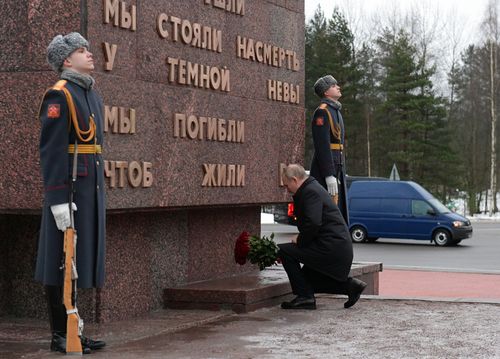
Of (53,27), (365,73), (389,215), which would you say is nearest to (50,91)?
(53,27)

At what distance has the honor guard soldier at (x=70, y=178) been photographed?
6898 mm

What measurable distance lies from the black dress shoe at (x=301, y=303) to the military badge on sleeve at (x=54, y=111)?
10.9 ft

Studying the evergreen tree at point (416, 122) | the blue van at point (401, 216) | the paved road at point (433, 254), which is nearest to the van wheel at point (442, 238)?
the blue van at point (401, 216)

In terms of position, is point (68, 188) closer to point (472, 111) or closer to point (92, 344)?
point (92, 344)

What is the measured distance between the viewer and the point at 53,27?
7.77 m

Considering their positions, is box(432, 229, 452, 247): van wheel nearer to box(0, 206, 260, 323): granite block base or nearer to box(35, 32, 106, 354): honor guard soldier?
box(0, 206, 260, 323): granite block base

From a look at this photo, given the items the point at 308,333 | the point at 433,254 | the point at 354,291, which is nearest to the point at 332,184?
the point at 354,291

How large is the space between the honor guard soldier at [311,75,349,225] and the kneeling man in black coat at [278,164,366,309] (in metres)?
1.30

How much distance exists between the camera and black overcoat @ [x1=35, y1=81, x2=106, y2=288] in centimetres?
689

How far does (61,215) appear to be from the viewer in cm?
686

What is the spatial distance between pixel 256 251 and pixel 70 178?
3154mm

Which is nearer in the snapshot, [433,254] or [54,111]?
[54,111]

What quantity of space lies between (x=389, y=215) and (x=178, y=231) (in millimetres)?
16664

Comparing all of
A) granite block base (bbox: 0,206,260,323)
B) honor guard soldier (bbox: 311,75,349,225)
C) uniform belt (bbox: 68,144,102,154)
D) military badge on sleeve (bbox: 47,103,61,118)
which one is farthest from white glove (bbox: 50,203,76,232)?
honor guard soldier (bbox: 311,75,349,225)
